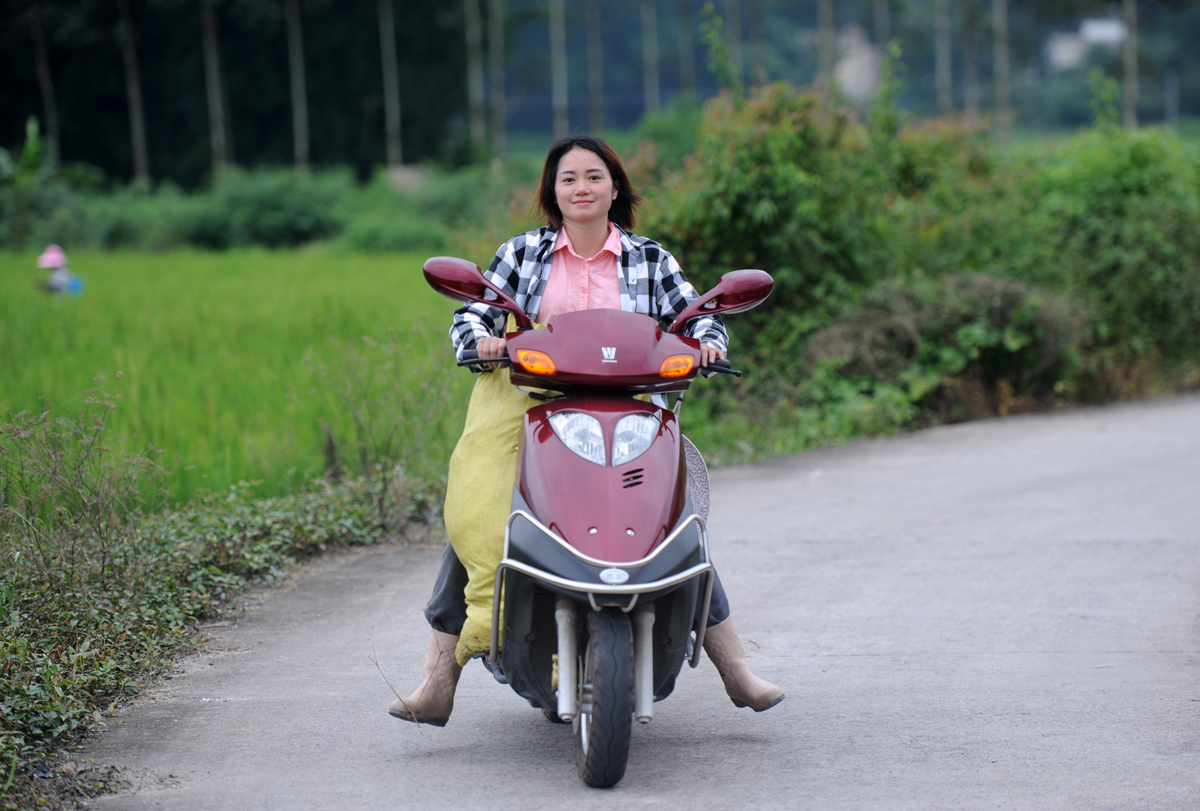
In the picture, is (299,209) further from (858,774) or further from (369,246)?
(858,774)

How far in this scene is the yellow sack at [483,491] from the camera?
3521 millimetres

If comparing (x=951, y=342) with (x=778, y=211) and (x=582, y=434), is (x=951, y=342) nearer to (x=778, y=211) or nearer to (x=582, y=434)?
(x=778, y=211)

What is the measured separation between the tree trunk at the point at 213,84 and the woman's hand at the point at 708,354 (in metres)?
39.1

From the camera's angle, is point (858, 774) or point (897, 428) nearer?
point (858, 774)

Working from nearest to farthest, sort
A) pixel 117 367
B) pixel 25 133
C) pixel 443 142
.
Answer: pixel 117 367
pixel 25 133
pixel 443 142

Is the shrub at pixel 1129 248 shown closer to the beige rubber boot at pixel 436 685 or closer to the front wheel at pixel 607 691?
the beige rubber boot at pixel 436 685

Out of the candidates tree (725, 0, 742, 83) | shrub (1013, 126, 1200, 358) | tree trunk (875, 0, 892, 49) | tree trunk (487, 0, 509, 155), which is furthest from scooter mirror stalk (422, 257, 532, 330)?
tree (725, 0, 742, 83)

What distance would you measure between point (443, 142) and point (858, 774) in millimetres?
46282

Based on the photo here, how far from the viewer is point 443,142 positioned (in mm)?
48094

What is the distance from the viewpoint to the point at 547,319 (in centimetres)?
375

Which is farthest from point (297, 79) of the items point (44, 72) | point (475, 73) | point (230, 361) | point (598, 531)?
point (598, 531)

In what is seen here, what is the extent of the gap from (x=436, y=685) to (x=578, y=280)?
48.8 inches

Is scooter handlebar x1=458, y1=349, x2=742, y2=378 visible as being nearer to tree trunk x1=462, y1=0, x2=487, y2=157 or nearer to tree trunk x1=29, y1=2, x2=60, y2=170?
tree trunk x1=462, y1=0, x2=487, y2=157

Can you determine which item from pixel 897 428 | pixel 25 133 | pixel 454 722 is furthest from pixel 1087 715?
pixel 25 133
